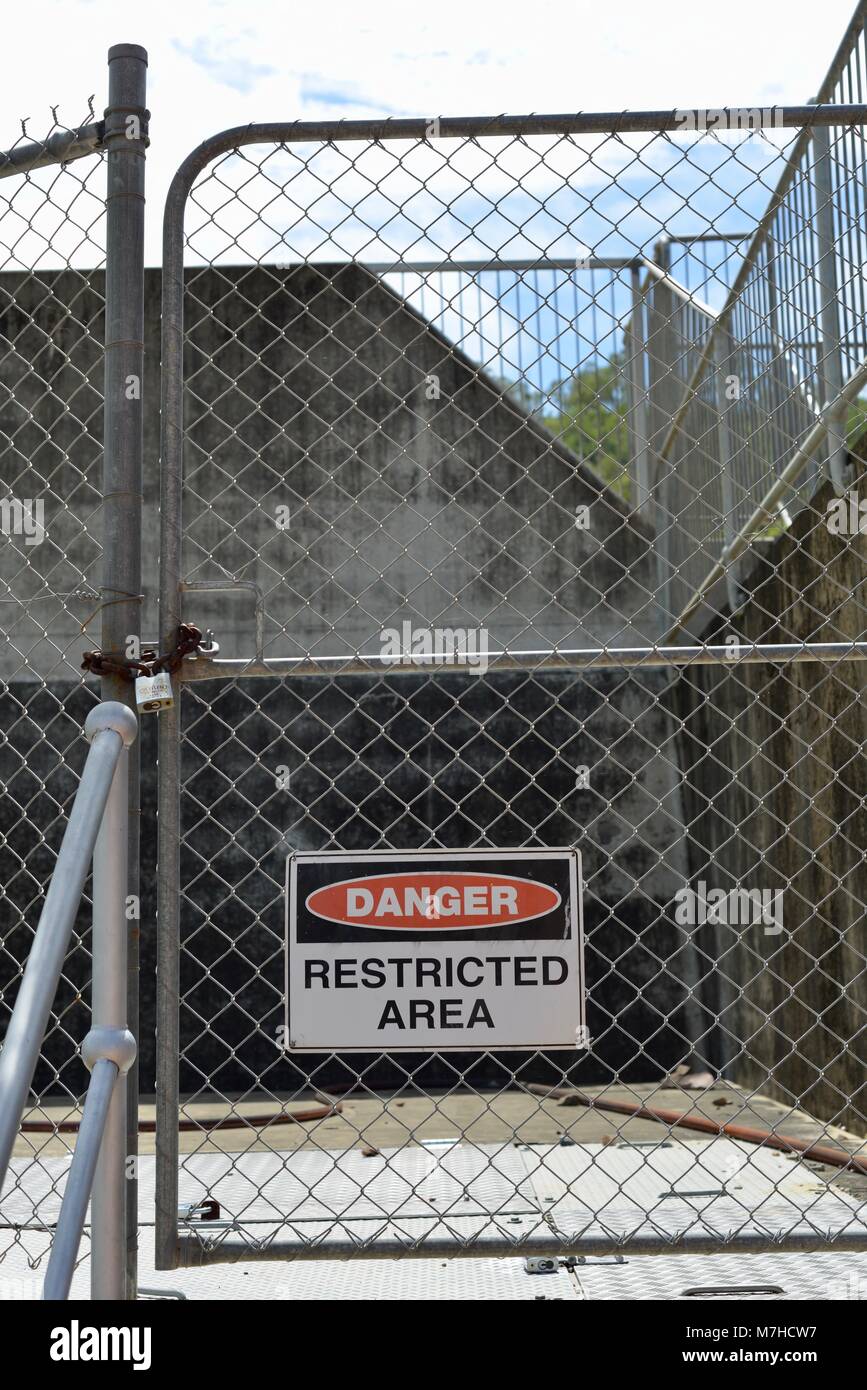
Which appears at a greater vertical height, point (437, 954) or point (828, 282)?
point (828, 282)

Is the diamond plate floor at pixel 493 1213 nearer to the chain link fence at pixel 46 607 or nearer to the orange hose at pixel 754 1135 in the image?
the orange hose at pixel 754 1135

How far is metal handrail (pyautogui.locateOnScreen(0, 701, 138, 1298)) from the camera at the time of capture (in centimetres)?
149

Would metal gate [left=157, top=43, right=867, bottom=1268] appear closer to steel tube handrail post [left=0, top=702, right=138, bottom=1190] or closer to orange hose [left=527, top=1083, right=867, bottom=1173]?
orange hose [left=527, top=1083, right=867, bottom=1173]

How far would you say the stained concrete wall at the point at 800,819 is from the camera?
14.9 ft

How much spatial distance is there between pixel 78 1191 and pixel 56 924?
0.32 meters

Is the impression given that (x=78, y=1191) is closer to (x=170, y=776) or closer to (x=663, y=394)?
(x=170, y=776)

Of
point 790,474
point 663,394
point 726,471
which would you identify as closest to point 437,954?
point 790,474

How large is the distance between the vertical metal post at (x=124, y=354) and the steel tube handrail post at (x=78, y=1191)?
1.52ft

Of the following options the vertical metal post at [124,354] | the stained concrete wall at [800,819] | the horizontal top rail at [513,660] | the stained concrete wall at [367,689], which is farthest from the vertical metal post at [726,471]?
the vertical metal post at [124,354]

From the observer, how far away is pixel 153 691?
207 cm
